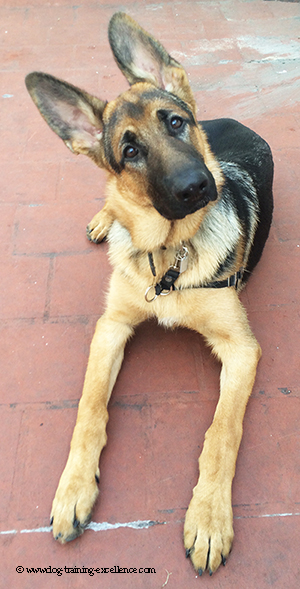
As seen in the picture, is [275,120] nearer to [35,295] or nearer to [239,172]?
[239,172]

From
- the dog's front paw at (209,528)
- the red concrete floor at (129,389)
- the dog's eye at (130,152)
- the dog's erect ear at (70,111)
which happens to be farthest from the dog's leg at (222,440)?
the dog's erect ear at (70,111)

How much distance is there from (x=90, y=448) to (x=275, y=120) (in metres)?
4.07

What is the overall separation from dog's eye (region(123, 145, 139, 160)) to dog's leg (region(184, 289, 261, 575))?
0.99 m

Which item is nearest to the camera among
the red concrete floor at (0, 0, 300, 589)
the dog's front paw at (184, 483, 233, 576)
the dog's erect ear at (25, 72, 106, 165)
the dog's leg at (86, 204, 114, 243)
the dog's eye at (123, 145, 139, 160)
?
the dog's front paw at (184, 483, 233, 576)

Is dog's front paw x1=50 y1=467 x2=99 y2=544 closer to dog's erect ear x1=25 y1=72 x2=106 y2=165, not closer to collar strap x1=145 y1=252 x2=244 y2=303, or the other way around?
collar strap x1=145 y1=252 x2=244 y2=303

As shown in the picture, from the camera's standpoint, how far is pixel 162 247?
2625mm

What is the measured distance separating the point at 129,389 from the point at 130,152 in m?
1.50

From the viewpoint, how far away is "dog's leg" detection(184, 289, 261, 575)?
205 centimetres

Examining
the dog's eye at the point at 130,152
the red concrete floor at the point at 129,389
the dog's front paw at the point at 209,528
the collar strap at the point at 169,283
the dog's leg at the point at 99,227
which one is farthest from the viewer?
the dog's leg at the point at 99,227

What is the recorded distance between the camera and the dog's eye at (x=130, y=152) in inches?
93.8

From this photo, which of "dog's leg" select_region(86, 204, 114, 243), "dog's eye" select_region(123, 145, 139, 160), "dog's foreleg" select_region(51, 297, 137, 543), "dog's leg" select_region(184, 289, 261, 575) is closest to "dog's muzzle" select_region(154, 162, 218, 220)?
"dog's eye" select_region(123, 145, 139, 160)

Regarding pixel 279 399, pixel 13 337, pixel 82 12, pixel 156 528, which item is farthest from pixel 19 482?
pixel 82 12

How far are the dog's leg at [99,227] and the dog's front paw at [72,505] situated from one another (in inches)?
78.1

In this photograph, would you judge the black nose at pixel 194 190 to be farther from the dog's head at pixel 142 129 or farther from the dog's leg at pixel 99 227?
the dog's leg at pixel 99 227
